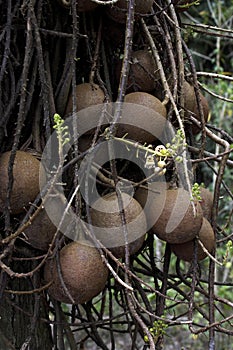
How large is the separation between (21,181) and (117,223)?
0.14m

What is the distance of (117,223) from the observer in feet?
2.43

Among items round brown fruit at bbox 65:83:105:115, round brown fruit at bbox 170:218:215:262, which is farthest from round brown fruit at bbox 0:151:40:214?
round brown fruit at bbox 170:218:215:262

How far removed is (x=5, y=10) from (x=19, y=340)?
1.86 feet

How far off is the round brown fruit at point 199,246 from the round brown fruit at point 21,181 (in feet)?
0.80

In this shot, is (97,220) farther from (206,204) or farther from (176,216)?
(206,204)

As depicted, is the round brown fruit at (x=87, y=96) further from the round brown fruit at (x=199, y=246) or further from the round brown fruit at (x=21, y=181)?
the round brown fruit at (x=199, y=246)

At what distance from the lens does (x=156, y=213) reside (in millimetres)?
782

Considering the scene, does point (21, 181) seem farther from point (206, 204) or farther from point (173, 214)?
point (206, 204)

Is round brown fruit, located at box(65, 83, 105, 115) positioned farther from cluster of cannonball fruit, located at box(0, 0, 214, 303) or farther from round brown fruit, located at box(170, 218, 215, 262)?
round brown fruit, located at box(170, 218, 215, 262)

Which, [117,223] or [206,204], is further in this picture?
[206,204]

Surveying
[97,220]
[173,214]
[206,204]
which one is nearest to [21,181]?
[97,220]

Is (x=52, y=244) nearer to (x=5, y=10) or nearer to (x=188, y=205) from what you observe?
(x=188, y=205)

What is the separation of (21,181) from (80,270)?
0.15 metres

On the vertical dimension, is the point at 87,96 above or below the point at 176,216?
above
